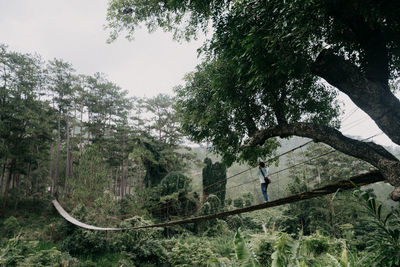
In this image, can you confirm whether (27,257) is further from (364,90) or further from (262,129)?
(364,90)

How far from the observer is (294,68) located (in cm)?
365

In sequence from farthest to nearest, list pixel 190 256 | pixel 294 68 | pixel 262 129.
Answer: pixel 190 256
pixel 262 129
pixel 294 68

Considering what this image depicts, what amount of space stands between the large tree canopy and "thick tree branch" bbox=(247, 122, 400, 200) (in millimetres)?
15

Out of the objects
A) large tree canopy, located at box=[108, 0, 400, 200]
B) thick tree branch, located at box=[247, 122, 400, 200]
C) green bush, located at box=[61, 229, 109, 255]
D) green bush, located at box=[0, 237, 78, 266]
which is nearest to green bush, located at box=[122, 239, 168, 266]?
green bush, located at box=[0, 237, 78, 266]

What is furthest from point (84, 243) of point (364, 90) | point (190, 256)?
point (364, 90)

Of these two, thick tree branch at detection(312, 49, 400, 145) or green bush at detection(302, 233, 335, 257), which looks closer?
thick tree branch at detection(312, 49, 400, 145)

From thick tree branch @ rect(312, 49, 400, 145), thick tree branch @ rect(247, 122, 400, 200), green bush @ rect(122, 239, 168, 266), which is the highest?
thick tree branch @ rect(312, 49, 400, 145)

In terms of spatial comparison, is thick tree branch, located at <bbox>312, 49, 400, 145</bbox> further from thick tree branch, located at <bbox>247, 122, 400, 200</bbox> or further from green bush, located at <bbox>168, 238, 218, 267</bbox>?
green bush, located at <bbox>168, 238, 218, 267</bbox>

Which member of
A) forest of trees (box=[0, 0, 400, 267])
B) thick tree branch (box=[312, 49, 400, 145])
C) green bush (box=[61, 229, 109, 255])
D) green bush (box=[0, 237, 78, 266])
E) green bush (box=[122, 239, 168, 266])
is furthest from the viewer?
green bush (box=[61, 229, 109, 255])

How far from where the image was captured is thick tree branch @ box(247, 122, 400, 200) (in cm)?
303

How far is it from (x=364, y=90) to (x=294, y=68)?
1.36 m

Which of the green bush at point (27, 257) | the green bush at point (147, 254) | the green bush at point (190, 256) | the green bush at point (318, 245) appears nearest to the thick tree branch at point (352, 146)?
the green bush at point (318, 245)

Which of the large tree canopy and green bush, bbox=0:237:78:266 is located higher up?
the large tree canopy

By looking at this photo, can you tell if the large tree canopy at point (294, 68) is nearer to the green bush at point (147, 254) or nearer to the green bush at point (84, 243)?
the green bush at point (147, 254)
